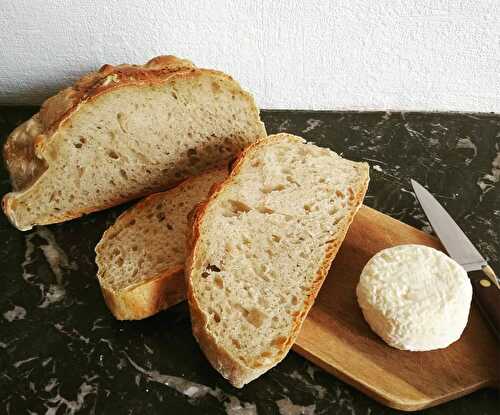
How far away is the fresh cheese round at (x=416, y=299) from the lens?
179 cm

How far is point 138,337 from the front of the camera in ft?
6.56

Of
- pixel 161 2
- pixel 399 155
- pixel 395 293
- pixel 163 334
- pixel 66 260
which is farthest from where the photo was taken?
pixel 399 155

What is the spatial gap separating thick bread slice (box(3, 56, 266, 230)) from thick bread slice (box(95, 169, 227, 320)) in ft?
0.49

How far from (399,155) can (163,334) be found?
4.29 ft

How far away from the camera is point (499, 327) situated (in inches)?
73.9

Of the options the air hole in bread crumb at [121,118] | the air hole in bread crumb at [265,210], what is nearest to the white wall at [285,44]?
the air hole in bread crumb at [121,118]

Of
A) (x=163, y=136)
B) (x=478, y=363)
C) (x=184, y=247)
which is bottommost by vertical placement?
(x=478, y=363)

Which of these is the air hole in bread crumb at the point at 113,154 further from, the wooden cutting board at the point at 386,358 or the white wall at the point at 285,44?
the wooden cutting board at the point at 386,358

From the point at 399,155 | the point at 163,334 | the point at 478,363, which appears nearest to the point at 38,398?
the point at 163,334

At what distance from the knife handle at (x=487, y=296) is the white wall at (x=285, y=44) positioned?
3.55ft

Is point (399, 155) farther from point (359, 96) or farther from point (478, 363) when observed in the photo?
point (478, 363)

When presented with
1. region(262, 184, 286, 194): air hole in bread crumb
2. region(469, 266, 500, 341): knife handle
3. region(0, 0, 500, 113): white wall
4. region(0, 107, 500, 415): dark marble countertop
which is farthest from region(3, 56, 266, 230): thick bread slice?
region(469, 266, 500, 341): knife handle

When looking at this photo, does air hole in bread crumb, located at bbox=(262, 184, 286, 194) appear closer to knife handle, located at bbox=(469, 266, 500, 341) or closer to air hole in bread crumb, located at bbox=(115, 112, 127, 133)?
air hole in bread crumb, located at bbox=(115, 112, 127, 133)

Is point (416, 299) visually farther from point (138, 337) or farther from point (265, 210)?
point (138, 337)
